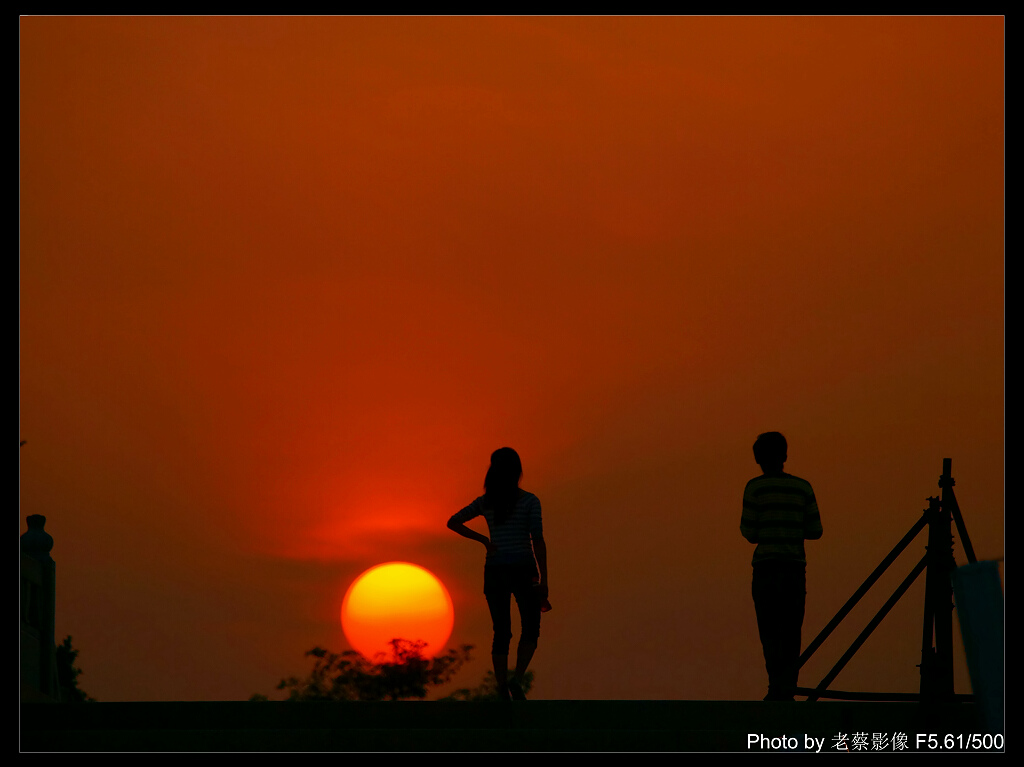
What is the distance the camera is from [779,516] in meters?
10.3

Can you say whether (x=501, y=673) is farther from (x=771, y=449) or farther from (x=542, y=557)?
(x=771, y=449)

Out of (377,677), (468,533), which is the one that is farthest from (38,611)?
(377,677)

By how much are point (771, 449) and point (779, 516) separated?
1.61ft

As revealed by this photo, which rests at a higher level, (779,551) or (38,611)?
(38,611)

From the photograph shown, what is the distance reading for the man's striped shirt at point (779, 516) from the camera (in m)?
10.3

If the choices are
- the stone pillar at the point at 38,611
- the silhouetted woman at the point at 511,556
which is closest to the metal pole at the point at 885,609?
the silhouetted woman at the point at 511,556

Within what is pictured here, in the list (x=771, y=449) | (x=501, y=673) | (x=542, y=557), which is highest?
(x=771, y=449)

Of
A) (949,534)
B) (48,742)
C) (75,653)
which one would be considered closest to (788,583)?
(949,534)

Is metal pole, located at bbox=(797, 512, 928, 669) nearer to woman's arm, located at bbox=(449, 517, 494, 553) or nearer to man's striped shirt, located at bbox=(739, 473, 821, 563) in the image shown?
man's striped shirt, located at bbox=(739, 473, 821, 563)

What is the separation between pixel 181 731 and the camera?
8117 mm

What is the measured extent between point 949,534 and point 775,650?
158 centimetres

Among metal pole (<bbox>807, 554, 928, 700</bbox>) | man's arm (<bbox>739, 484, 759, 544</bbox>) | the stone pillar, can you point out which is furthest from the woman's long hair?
the stone pillar

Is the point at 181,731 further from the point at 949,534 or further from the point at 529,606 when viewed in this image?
the point at 949,534

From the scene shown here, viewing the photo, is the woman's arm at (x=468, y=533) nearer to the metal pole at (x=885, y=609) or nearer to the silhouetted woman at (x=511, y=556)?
the silhouetted woman at (x=511, y=556)
